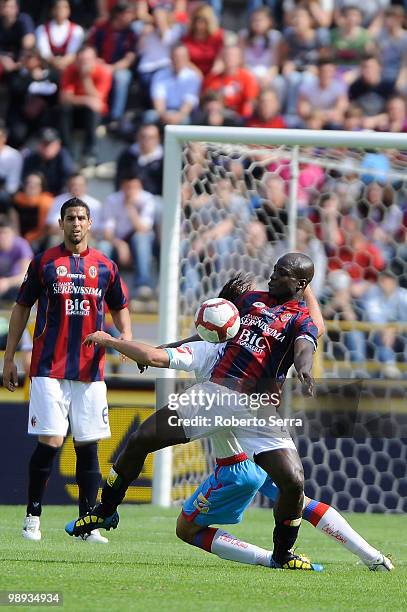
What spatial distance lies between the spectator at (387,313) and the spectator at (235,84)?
4130 mm

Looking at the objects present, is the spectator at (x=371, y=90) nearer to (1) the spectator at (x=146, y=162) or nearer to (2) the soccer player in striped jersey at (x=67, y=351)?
(1) the spectator at (x=146, y=162)

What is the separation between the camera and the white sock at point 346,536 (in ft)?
22.2

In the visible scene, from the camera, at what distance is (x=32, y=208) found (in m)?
15.0

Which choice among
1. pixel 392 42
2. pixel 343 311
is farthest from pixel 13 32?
pixel 343 311

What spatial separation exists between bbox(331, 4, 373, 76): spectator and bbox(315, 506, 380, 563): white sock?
1122cm

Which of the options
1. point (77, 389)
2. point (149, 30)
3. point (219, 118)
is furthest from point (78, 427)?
point (149, 30)

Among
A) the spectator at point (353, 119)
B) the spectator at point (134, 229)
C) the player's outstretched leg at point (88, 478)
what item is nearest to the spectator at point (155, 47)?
the spectator at point (134, 229)

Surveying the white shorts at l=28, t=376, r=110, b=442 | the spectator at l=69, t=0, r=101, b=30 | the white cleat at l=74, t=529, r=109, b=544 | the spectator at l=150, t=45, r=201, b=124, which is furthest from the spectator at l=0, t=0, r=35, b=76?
the white cleat at l=74, t=529, r=109, b=544

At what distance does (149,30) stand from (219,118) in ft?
7.25

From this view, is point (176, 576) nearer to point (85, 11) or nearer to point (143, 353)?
point (143, 353)

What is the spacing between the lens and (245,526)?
964 centimetres

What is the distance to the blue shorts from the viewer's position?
22.4 ft

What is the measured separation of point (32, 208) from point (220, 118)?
258 cm

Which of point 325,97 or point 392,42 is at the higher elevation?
point 392,42
